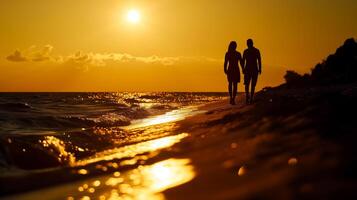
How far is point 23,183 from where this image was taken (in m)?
6.32

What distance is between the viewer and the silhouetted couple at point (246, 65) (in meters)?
15.8

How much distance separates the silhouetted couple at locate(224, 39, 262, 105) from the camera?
15812mm

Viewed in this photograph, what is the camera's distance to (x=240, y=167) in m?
4.72

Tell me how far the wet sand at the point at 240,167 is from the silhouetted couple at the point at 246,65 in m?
7.95

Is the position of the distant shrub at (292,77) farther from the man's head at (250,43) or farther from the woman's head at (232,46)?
the man's head at (250,43)

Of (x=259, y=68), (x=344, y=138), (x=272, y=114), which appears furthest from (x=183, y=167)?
(x=259, y=68)

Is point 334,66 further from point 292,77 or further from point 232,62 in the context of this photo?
point 232,62

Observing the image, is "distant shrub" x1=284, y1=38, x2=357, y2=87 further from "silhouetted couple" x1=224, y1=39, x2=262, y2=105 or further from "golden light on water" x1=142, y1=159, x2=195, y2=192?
"golden light on water" x1=142, y1=159, x2=195, y2=192

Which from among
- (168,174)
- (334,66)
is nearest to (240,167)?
(168,174)

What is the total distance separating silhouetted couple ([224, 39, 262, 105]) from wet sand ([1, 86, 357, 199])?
7.95 metres

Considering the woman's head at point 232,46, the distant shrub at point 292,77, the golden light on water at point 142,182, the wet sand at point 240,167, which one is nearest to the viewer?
the wet sand at point 240,167

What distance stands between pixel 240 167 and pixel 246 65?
38.1 feet

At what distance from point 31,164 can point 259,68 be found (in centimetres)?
1024

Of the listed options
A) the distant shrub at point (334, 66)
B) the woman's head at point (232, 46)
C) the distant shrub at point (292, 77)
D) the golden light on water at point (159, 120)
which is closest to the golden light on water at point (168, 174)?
the golden light on water at point (159, 120)
